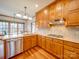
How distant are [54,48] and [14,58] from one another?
1838mm

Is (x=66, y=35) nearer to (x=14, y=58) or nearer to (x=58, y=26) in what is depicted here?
(x=58, y=26)

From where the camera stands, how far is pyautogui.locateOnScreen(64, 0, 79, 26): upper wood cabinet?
8.14ft

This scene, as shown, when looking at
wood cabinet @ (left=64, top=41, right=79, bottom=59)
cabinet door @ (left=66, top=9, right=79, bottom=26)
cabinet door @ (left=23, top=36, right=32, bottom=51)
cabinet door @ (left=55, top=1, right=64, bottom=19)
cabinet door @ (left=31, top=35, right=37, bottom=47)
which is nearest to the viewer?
wood cabinet @ (left=64, top=41, right=79, bottom=59)

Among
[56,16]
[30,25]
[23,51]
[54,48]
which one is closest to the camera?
[54,48]

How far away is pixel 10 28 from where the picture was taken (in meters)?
7.15

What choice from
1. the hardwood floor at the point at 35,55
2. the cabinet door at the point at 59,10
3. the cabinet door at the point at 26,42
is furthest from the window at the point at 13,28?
the cabinet door at the point at 59,10

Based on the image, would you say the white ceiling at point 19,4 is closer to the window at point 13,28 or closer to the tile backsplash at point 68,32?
the window at point 13,28

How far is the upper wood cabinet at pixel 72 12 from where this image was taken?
8.14ft

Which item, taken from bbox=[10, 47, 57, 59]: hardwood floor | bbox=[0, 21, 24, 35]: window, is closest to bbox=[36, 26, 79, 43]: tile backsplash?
bbox=[10, 47, 57, 59]: hardwood floor

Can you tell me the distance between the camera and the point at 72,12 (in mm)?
2645

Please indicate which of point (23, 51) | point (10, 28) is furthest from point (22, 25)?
point (23, 51)

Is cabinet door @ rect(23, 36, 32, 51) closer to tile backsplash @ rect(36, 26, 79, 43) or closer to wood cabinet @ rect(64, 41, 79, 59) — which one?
tile backsplash @ rect(36, 26, 79, 43)

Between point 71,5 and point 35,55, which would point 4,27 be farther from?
point 71,5

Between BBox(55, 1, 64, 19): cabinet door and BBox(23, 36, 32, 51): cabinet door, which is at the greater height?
BBox(55, 1, 64, 19): cabinet door
